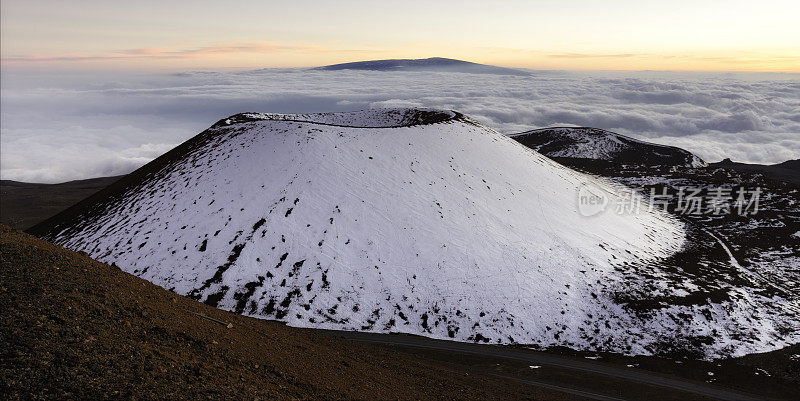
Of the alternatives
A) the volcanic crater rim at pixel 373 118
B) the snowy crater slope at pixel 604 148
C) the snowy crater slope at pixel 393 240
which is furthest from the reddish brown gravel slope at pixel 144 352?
the snowy crater slope at pixel 604 148

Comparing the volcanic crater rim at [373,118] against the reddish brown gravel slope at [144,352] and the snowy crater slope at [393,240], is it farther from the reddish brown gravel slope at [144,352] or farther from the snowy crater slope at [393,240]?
the reddish brown gravel slope at [144,352]

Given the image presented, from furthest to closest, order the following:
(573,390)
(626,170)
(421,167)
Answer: (626,170) < (421,167) < (573,390)

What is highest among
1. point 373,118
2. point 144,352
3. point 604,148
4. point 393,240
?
point 373,118

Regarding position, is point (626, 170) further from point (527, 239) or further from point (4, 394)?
point (4, 394)

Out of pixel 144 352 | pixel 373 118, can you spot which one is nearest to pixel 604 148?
pixel 373 118

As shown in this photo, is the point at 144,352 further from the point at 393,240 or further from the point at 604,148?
the point at 604,148

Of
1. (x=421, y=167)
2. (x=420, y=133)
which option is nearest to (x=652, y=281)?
(x=421, y=167)
